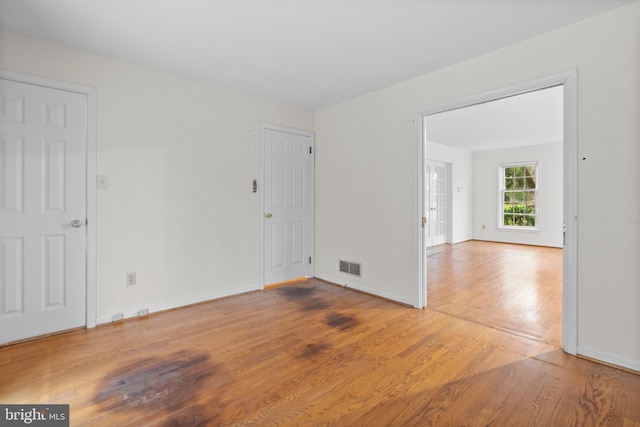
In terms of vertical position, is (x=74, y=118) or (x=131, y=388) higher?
(x=74, y=118)

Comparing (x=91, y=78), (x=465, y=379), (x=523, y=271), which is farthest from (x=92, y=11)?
(x=523, y=271)

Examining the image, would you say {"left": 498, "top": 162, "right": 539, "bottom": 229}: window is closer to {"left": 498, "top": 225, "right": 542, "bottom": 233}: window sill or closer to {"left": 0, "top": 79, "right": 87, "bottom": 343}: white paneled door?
{"left": 498, "top": 225, "right": 542, "bottom": 233}: window sill

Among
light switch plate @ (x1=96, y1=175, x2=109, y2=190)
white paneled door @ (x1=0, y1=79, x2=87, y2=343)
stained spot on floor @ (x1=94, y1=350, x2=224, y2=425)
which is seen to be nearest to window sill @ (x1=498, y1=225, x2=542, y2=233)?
stained spot on floor @ (x1=94, y1=350, x2=224, y2=425)

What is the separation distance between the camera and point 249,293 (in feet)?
12.7

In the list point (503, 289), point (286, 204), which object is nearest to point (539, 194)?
point (503, 289)

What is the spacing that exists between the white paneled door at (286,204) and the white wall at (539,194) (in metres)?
6.18

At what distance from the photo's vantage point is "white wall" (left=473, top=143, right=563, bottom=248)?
7449 millimetres

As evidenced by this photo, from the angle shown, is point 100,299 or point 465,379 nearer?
point 465,379

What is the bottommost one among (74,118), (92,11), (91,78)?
(74,118)

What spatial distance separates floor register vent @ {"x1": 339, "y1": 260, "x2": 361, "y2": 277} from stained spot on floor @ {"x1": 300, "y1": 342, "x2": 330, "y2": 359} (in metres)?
1.61

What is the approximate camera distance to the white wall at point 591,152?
83.3 inches

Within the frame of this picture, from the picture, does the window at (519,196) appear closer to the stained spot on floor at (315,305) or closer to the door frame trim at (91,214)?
the stained spot on floor at (315,305)

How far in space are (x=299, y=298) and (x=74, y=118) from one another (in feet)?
9.35

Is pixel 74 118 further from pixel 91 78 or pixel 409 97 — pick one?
pixel 409 97
